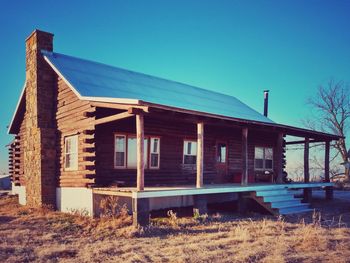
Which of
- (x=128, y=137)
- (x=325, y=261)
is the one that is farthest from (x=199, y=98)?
(x=325, y=261)

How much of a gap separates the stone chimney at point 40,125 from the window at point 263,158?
12159 mm

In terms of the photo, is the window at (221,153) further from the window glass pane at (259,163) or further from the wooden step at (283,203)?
the wooden step at (283,203)

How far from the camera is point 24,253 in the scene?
8547 millimetres

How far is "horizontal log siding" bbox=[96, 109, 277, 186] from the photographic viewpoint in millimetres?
14859

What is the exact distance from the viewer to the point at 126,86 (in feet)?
58.2

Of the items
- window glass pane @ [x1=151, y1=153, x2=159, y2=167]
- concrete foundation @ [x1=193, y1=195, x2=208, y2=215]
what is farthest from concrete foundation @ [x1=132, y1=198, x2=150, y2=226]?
window glass pane @ [x1=151, y1=153, x2=159, y2=167]

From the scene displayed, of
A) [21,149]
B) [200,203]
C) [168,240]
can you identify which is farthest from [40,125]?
[168,240]

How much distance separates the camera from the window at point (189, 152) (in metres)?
18.1

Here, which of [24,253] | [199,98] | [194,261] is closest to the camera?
[194,261]

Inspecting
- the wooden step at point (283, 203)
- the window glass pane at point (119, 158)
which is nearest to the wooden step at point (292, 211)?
the wooden step at point (283, 203)

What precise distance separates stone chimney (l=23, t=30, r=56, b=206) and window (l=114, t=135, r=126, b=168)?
3258 millimetres

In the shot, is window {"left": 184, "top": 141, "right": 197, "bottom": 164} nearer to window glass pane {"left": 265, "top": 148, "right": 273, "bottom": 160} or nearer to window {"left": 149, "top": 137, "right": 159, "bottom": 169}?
window {"left": 149, "top": 137, "right": 159, "bottom": 169}

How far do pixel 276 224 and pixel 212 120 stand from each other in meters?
4.64

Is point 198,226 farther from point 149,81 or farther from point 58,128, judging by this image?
point 149,81
